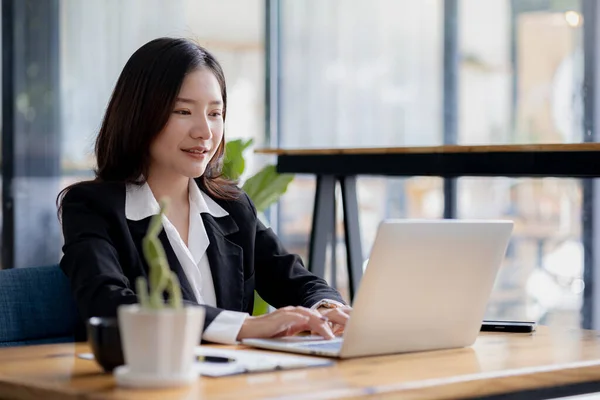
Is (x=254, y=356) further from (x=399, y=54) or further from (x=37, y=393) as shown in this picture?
(x=399, y=54)

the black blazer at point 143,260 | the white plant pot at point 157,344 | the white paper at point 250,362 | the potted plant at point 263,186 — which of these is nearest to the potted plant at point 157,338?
the white plant pot at point 157,344

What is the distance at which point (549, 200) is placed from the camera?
4.41 metres

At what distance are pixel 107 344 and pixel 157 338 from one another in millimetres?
158

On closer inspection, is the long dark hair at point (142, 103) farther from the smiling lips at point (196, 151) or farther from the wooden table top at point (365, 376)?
the wooden table top at point (365, 376)

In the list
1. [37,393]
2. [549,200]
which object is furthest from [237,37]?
[37,393]

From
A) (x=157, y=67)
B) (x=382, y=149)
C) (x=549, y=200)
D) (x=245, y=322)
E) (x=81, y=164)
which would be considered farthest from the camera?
(x=81, y=164)

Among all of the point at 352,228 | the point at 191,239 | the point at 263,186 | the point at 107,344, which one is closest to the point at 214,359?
the point at 107,344

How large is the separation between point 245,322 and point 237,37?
3822mm

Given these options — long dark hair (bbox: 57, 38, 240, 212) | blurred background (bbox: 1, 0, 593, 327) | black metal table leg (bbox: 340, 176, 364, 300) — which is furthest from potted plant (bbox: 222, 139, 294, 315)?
long dark hair (bbox: 57, 38, 240, 212)

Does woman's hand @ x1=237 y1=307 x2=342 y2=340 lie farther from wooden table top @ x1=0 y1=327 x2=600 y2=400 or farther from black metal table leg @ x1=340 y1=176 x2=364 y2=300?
black metal table leg @ x1=340 y1=176 x2=364 y2=300

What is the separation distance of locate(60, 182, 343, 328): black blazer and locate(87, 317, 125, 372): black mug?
1.06ft

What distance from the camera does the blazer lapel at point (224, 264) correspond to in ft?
7.33

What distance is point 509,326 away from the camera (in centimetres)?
207

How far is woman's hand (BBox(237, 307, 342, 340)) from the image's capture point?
6.05 feet
